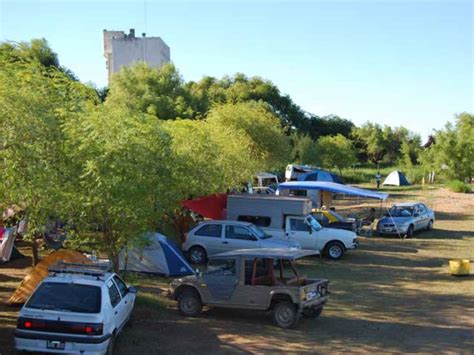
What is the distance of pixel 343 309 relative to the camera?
13.5 metres

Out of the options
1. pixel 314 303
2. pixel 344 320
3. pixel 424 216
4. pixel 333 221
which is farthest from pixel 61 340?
pixel 424 216

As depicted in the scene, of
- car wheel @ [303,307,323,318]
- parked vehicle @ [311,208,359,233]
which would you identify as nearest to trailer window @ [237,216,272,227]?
parked vehicle @ [311,208,359,233]

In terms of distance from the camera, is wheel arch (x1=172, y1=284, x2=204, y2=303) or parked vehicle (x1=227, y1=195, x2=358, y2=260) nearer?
wheel arch (x1=172, y1=284, x2=204, y2=303)

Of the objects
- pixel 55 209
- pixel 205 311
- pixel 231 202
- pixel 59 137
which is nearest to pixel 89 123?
pixel 59 137

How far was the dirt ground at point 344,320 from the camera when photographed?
10438 millimetres

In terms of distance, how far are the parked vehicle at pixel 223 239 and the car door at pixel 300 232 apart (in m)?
0.87

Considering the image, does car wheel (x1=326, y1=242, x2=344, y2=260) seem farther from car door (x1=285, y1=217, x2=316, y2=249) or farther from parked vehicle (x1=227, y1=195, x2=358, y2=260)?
car door (x1=285, y1=217, x2=316, y2=249)

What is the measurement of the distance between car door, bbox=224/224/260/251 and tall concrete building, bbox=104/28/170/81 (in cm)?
5299

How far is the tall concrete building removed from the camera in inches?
2734

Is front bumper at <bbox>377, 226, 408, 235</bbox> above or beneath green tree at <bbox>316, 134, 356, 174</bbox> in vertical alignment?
beneath

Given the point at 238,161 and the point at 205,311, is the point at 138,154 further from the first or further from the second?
the point at 238,161

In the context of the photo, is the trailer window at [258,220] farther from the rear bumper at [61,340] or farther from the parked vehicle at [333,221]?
the rear bumper at [61,340]

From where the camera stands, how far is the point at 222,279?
11891 mm

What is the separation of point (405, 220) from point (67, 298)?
20.3 m
